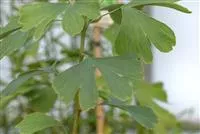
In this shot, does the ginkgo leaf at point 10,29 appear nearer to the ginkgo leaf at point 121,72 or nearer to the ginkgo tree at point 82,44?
the ginkgo tree at point 82,44

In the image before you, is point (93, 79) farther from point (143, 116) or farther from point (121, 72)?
point (143, 116)

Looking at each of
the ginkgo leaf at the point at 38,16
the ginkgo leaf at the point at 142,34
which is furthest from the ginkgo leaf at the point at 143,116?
the ginkgo leaf at the point at 38,16

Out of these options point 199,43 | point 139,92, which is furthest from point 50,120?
point 199,43

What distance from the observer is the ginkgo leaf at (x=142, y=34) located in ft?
1.95

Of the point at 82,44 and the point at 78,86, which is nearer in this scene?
the point at 78,86

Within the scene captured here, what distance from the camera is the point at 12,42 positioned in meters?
0.63

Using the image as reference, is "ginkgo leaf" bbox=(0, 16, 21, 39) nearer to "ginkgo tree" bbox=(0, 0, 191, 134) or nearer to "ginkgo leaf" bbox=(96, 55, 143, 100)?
"ginkgo tree" bbox=(0, 0, 191, 134)

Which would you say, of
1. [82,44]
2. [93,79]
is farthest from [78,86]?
[82,44]

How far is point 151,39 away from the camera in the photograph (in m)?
0.60

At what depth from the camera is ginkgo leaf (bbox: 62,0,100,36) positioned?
1.75 ft

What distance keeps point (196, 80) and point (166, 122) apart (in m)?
0.71

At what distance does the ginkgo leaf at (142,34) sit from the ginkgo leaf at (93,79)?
1.1 inches

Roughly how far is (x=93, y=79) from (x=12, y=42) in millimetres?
150

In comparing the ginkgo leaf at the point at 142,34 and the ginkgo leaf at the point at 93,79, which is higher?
the ginkgo leaf at the point at 142,34
